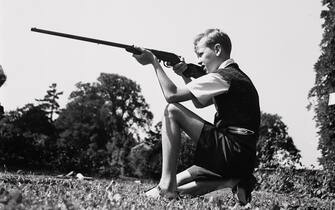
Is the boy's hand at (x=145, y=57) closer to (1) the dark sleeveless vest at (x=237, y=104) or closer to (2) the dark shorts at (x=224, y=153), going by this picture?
(1) the dark sleeveless vest at (x=237, y=104)

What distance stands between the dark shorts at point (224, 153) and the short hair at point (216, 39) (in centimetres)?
78

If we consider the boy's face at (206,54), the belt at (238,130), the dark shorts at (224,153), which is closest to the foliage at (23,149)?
the boy's face at (206,54)

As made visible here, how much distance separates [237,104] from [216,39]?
0.68 m

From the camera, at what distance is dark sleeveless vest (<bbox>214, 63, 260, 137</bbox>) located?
168 inches

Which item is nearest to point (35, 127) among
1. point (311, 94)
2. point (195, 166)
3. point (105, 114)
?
point (105, 114)

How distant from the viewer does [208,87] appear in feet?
13.9

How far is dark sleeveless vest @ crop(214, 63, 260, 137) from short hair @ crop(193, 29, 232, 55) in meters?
0.31

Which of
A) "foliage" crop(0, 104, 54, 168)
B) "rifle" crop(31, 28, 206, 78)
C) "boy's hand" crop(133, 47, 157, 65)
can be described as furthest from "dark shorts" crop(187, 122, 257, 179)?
"foliage" crop(0, 104, 54, 168)

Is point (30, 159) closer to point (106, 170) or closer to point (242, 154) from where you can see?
point (106, 170)

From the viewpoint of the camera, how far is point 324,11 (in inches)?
1218

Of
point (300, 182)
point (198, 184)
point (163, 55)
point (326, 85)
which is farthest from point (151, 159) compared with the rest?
point (198, 184)

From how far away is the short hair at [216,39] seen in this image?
14.9 ft

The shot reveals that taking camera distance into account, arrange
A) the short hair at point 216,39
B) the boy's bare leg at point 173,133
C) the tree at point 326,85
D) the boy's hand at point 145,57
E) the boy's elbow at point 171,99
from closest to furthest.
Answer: the boy's bare leg at point 173,133, the boy's elbow at point 171,99, the short hair at point 216,39, the boy's hand at point 145,57, the tree at point 326,85

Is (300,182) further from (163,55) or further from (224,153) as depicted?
(224,153)
